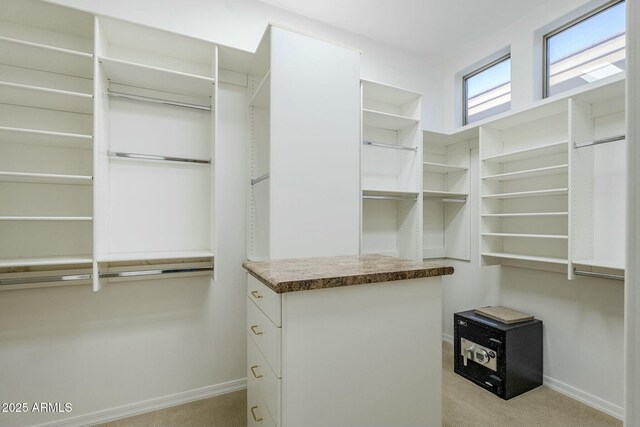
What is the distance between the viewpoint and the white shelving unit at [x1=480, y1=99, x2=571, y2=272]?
229cm

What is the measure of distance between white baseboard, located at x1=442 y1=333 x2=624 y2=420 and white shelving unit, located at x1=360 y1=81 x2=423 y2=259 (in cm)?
136

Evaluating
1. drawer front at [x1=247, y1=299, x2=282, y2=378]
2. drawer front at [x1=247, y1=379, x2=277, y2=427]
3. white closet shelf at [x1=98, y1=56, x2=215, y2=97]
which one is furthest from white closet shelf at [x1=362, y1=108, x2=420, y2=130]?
drawer front at [x1=247, y1=379, x2=277, y2=427]

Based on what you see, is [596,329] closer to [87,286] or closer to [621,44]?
[621,44]

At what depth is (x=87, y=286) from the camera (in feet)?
6.20

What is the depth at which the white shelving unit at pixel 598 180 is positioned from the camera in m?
1.97

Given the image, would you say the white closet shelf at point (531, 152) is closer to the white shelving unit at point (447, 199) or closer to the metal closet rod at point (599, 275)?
the white shelving unit at point (447, 199)

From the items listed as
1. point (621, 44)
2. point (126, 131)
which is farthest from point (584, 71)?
point (126, 131)

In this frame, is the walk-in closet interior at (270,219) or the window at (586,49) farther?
the window at (586,49)

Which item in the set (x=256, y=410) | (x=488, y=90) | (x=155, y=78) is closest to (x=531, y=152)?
(x=488, y=90)

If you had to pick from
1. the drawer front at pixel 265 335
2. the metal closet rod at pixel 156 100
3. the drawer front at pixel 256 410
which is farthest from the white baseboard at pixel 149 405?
the metal closet rod at pixel 156 100

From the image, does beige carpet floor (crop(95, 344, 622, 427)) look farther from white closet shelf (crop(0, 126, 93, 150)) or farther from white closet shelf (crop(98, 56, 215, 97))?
white closet shelf (crop(98, 56, 215, 97))

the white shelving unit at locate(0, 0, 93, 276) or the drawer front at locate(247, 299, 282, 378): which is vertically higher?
the white shelving unit at locate(0, 0, 93, 276)

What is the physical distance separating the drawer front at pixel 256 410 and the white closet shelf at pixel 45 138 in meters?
1.65

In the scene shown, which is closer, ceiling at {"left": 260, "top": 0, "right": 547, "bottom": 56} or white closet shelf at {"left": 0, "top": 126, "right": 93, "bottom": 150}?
white closet shelf at {"left": 0, "top": 126, "right": 93, "bottom": 150}
